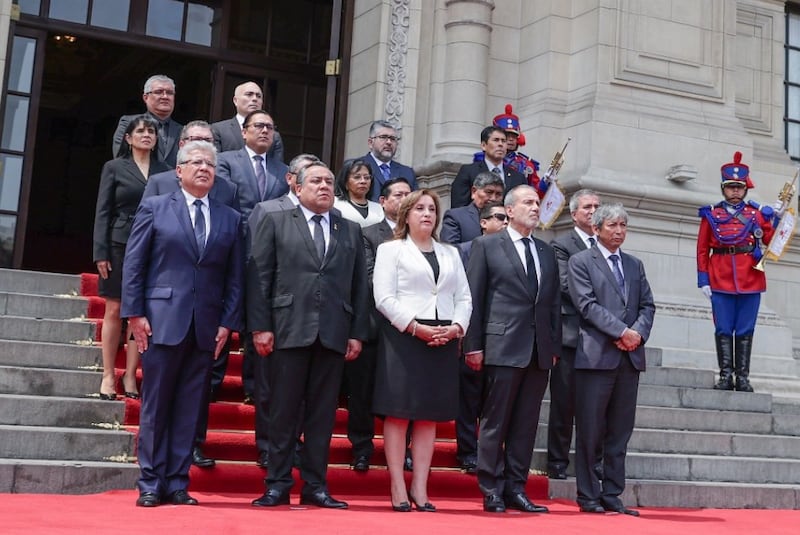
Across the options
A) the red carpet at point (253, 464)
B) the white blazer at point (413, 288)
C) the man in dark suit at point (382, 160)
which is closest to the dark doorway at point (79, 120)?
the man in dark suit at point (382, 160)

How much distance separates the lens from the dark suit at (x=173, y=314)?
5.71m

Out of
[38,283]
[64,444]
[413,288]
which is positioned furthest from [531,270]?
[38,283]

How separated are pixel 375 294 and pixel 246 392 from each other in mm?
1304

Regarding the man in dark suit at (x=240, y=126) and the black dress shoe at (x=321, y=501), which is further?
the man in dark suit at (x=240, y=126)

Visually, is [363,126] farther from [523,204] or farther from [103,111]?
[103,111]

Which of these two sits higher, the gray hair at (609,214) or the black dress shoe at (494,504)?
the gray hair at (609,214)

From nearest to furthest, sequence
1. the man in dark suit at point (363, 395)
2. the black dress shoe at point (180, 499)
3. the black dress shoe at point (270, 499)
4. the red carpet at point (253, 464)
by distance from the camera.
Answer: the black dress shoe at point (180, 499) < the black dress shoe at point (270, 499) < the red carpet at point (253, 464) < the man in dark suit at point (363, 395)

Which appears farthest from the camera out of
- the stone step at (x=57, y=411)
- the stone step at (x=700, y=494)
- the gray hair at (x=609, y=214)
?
the stone step at (x=700, y=494)

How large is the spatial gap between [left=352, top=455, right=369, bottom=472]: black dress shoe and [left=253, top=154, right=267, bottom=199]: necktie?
1790mm

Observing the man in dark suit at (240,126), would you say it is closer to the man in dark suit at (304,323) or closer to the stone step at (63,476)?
the man in dark suit at (304,323)

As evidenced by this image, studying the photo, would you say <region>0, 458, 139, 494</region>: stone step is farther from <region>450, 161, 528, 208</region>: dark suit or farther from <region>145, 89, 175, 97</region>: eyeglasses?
<region>450, 161, 528, 208</region>: dark suit

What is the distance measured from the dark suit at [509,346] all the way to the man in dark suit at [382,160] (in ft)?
5.44

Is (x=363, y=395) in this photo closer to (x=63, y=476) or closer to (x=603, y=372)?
(x=603, y=372)

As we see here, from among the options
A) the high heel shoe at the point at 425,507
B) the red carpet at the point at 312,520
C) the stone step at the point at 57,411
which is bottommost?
the red carpet at the point at 312,520
